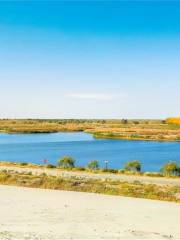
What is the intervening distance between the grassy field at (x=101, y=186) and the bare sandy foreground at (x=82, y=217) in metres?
1.04

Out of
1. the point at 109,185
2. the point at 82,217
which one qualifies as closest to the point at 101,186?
the point at 109,185

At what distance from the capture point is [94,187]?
19844 millimetres

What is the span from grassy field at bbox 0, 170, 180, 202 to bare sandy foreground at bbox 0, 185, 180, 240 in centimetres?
104

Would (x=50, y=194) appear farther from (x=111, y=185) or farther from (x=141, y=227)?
(x=141, y=227)

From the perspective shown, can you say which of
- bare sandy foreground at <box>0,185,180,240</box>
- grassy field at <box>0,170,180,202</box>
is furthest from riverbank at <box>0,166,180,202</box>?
bare sandy foreground at <box>0,185,180,240</box>

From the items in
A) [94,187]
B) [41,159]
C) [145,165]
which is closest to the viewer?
[94,187]

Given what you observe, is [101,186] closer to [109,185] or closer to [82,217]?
[109,185]

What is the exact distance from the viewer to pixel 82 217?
13828mm

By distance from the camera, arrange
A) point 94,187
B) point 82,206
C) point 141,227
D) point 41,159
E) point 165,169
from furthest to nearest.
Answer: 1. point 41,159
2. point 165,169
3. point 94,187
4. point 82,206
5. point 141,227

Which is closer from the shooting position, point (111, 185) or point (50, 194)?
point (50, 194)

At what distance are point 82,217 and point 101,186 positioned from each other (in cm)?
626

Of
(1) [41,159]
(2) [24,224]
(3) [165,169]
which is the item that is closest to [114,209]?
(2) [24,224]

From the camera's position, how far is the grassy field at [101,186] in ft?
60.1

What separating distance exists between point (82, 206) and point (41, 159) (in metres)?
28.4
